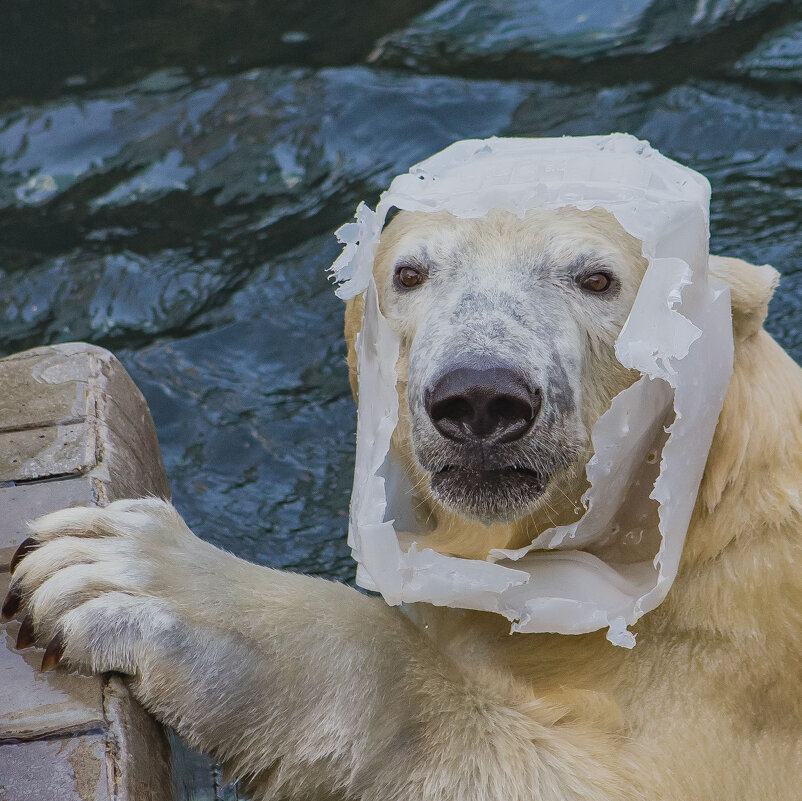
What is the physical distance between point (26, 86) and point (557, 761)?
553 cm

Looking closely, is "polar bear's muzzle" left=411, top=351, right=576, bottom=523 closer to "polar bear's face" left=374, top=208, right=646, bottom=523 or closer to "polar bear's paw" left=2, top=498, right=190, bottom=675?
"polar bear's face" left=374, top=208, right=646, bottom=523

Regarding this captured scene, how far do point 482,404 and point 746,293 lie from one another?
800 millimetres

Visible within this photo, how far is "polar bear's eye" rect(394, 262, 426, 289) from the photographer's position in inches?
109

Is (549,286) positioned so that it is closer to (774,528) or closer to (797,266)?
(774,528)

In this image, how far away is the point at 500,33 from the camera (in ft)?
22.3

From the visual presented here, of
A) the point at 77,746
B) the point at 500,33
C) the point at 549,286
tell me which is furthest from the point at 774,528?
the point at 500,33

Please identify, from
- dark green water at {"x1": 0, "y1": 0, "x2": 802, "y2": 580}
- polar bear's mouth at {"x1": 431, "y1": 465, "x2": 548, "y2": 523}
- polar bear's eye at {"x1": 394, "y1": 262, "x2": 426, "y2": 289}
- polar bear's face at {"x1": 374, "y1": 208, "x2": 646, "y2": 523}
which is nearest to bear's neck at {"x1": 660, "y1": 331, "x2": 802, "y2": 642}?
polar bear's face at {"x1": 374, "y1": 208, "x2": 646, "y2": 523}

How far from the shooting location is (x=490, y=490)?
8.11 ft

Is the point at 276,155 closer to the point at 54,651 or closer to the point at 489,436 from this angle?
the point at 489,436

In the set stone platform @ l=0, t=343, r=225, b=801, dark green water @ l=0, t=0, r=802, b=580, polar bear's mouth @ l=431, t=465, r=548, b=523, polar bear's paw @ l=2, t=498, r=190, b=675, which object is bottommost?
dark green water @ l=0, t=0, r=802, b=580

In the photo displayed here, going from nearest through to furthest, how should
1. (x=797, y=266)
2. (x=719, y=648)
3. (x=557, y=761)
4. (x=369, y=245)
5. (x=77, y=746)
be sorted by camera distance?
(x=77, y=746) → (x=557, y=761) → (x=719, y=648) → (x=369, y=245) → (x=797, y=266)

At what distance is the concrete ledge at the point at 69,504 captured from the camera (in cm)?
220

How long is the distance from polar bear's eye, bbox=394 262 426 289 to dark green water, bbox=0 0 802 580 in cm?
174

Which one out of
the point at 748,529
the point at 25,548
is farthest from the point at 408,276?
the point at 25,548
